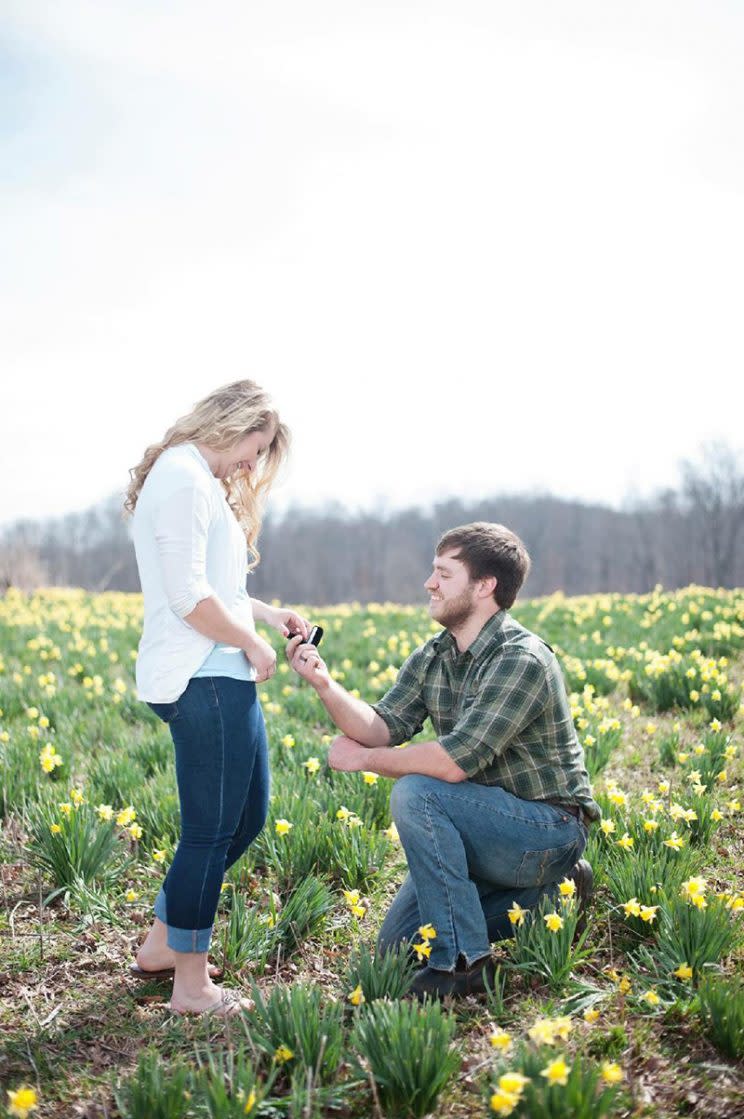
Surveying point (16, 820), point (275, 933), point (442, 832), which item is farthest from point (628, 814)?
point (16, 820)

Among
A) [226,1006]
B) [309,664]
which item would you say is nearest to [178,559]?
[309,664]

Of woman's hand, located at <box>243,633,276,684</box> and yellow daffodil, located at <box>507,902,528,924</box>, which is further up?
woman's hand, located at <box>243,633,276,684</box>

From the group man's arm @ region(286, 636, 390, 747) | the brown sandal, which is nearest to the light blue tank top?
man's arm @ region(286, 636, 390, 747)

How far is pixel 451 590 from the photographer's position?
3252 millimetres

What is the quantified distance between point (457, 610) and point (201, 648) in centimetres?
98

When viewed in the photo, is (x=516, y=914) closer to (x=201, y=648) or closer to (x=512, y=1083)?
(x=512, y=1083)

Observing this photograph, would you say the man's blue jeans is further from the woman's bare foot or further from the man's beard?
the woman's bare foot

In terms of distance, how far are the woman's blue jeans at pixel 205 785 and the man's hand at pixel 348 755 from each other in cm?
41

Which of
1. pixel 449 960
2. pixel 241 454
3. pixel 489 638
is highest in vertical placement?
pixel 241 454

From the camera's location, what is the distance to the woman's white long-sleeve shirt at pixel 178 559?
2.68 meters

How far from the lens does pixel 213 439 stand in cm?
290

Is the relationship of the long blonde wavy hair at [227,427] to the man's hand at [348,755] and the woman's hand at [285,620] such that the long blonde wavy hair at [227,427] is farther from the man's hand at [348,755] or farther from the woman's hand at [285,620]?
the man's hand at [348,755]

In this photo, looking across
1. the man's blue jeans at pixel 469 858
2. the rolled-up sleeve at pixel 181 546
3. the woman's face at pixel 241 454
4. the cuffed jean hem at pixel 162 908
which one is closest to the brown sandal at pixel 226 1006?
the cuffed jean hem at pixel 162 908

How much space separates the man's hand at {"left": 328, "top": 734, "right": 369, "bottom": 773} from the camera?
10.5 feet
